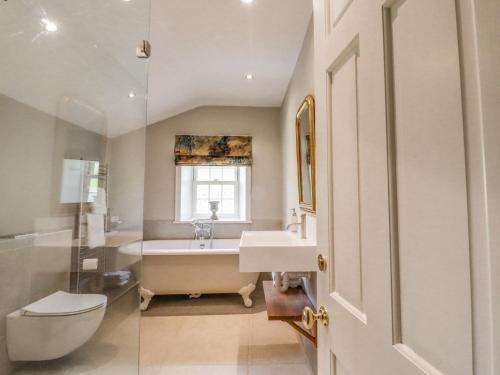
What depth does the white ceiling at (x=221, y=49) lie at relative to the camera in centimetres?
175

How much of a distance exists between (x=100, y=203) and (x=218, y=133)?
1.99 metres

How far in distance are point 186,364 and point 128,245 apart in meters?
1.14

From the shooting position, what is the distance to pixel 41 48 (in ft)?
4.78

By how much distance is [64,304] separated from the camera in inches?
62.3

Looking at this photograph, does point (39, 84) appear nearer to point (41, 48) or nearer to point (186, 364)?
point (41, 48)

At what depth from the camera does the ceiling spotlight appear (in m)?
1.43

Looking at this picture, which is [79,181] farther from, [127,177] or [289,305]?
[289,305]

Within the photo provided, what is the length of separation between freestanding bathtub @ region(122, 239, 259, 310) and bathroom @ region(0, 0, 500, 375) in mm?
22

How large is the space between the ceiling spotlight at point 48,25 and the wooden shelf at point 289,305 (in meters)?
2.32

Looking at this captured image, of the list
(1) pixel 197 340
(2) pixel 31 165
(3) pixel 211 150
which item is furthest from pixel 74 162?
(3) pixel 211 150

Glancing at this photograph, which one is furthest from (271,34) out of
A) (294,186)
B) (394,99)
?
(394,99)

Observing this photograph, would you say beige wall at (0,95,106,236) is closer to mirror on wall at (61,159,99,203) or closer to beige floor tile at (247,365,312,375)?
mirror on wall at (61,159,99,203)

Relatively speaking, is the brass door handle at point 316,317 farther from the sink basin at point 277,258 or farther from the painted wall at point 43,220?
the painted wall at point 43,220

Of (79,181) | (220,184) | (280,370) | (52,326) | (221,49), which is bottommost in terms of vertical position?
(280,370)
